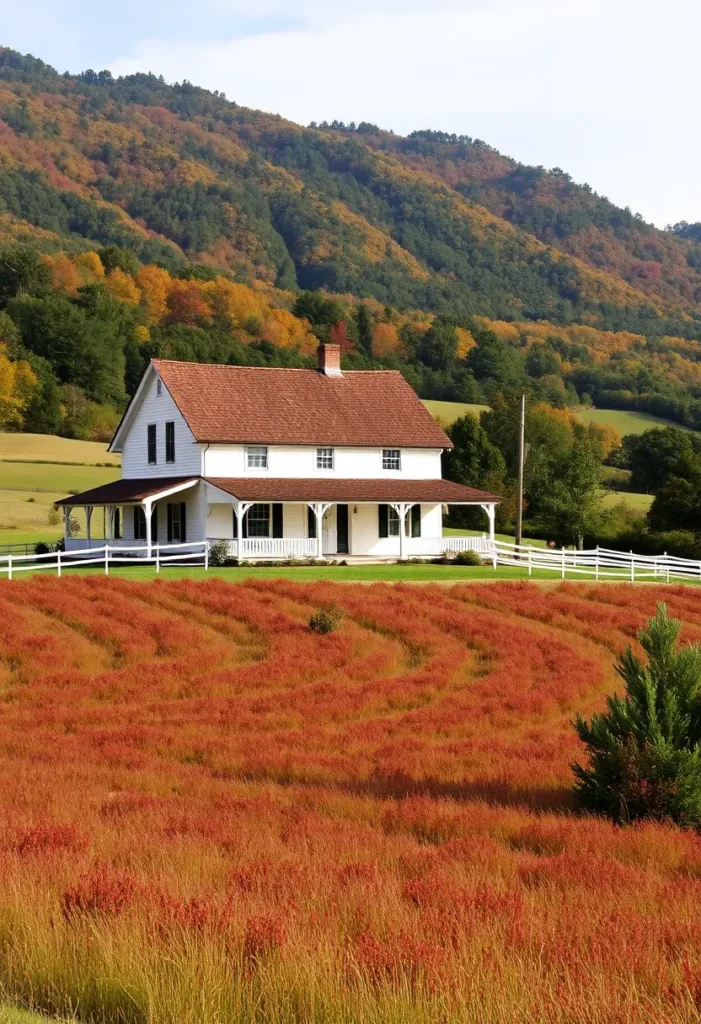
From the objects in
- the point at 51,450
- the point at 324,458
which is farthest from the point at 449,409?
the point at 324,458

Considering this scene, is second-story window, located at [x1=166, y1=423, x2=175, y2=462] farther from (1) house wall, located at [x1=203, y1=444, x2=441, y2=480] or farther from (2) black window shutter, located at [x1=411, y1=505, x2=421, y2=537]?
(2) black window shutter, located at [x1=411, y1=505, x2=421, y2=537]

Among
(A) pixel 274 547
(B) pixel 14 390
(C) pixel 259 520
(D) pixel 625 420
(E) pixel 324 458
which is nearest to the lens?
(A) pixel 274 547

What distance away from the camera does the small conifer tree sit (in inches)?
526

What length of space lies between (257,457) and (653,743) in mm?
39510

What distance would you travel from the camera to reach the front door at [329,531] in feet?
171

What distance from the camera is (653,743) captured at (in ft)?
45.4

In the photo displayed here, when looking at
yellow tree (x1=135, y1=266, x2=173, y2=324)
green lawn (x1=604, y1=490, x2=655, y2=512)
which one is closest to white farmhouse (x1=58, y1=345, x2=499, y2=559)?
green lawn (x1=604, y1=490, x2=655, y2=512)

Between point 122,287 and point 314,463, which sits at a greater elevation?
point 122,287

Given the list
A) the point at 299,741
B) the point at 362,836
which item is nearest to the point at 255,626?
the point at 299,741

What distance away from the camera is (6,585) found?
109 ft

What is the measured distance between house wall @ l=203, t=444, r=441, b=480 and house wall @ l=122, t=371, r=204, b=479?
2.99 feet

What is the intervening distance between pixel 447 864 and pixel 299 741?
302 inches

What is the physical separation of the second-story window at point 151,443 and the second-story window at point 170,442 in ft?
3.84

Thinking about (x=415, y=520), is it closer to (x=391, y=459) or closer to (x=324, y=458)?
(x=391, y=459)
